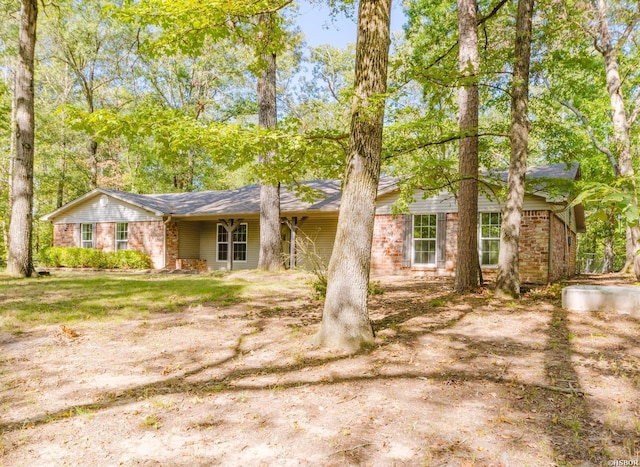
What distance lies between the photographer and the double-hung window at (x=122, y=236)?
19608 millimetres

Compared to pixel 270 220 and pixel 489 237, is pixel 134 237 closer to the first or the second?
pixel 270 220

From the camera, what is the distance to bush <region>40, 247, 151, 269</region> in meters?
18.2

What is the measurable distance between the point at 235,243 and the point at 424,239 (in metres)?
8.64

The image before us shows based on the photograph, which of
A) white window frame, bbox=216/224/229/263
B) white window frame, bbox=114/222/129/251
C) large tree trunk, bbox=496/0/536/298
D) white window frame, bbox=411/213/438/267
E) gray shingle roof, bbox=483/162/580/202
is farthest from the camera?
white window frame, bbox=114/222/129/251

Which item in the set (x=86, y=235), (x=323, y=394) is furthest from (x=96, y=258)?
(x=323, y=394)

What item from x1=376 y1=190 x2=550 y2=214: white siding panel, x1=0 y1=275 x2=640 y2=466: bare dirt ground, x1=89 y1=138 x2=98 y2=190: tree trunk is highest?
x1=89 y1=138 x2=98 y2=190: tree trunk

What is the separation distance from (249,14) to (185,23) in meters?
0.84

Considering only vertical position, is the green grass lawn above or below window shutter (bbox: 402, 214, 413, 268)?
below

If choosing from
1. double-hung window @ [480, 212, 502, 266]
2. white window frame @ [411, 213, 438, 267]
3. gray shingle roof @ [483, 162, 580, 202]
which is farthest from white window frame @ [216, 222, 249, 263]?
gray shingle roof @ [483, 162, 580, 202]

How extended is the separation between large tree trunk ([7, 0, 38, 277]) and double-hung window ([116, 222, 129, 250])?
25.8 feet

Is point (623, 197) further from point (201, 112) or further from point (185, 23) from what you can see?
point (201, 112)

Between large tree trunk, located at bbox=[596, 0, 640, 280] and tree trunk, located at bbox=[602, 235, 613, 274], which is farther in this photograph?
tree trunk, located at bbox=[602, 235, 613, 274]

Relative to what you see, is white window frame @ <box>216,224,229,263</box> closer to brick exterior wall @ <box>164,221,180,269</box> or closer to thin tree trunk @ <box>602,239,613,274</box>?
brick exterior wall @ <box>164,221,180,269</box>

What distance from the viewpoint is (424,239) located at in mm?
14453
